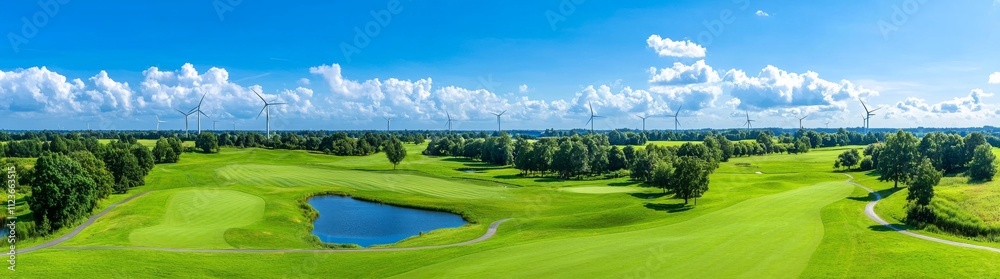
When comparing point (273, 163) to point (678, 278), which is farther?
point (273, 163)

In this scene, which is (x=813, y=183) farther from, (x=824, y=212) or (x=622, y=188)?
(x=824, y=212)

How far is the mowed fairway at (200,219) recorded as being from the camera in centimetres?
4988

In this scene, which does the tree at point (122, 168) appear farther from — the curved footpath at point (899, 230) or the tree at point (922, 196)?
the tree at point (922, 196)

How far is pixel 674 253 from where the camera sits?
40594 millimetres

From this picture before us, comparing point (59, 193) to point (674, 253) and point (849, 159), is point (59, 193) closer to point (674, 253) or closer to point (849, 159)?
point (674, 253)

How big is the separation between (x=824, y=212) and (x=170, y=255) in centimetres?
6417

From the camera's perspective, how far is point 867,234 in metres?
47.0

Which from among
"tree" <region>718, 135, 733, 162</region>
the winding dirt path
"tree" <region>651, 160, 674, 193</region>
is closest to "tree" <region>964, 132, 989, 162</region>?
"tree" <region>718, 135, 733, 162</region>

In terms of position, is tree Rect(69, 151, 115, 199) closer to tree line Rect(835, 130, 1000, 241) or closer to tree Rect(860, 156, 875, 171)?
tree line Rect(835, 130, 1000, 241)

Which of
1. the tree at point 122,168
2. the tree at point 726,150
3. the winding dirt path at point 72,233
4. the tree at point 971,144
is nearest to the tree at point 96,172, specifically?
the winding dirt path at point 72,233

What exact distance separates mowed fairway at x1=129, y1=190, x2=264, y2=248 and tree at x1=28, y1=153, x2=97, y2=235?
8.61 meters

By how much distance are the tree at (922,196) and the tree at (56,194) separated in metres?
87.2

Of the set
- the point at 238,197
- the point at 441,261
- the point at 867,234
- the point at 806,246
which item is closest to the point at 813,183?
the point at 867,234

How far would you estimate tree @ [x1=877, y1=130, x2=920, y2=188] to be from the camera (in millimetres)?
81312
